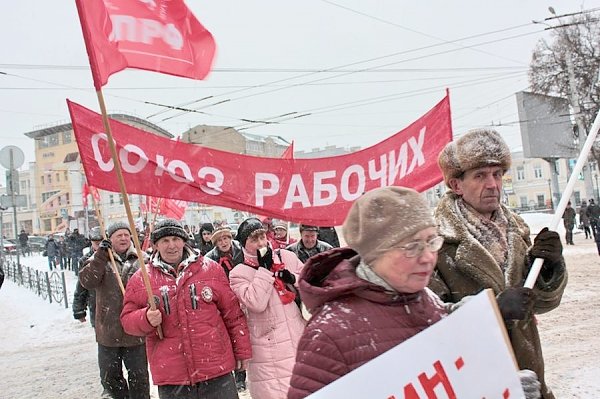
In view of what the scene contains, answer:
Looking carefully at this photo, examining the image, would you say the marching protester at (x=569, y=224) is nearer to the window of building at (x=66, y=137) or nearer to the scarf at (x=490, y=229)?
the scarf at (x=490, y=229)

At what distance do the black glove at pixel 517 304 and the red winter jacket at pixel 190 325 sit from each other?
251 cm

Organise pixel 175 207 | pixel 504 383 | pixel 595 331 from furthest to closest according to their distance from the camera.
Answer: pixel 175 207
pixel 595 331
pixel 504 383

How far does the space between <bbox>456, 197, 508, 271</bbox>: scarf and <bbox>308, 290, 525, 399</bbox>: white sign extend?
Result: 67cm

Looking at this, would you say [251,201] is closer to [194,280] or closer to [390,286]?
[194,280]

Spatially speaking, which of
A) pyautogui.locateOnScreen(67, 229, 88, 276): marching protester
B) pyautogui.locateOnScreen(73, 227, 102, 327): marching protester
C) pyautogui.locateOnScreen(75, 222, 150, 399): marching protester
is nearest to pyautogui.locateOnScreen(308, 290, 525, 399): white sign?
pyautogui.locateOnScreen(75, 222, 150, 399): marching protester

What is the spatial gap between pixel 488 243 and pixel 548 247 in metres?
0.25

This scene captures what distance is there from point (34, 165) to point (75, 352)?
7630 centimetres

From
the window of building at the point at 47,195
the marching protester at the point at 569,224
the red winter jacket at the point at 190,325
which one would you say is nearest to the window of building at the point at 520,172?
the marching protester at the point at 569,224

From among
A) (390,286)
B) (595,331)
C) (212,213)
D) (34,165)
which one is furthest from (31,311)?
(34,165)

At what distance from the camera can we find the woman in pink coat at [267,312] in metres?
4.20

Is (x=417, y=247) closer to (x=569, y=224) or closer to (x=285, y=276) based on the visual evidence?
(x=285, y=276)

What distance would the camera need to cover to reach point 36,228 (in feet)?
262

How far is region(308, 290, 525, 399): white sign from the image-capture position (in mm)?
1584

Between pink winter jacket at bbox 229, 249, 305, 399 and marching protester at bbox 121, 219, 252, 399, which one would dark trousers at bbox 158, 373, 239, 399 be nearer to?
Result: marching protester at bbox 121, 219, 252, 399
